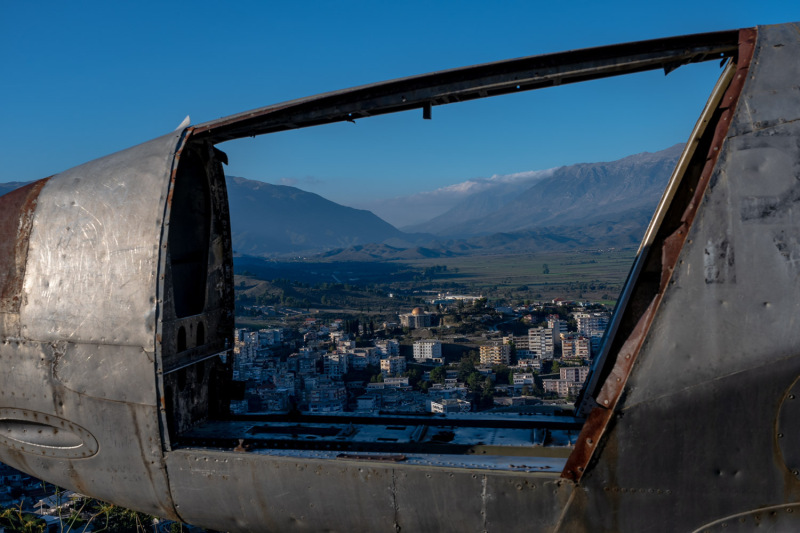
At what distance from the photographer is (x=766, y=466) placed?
4160mm

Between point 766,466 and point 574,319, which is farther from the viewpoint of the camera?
point 574,319

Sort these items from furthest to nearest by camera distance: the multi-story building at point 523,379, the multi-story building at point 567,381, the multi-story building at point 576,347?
the multi-story building at point 576,347 < the multi-story building at point 523,379 < the multi-story building at point 567,381

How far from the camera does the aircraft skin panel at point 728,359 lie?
4.13 m

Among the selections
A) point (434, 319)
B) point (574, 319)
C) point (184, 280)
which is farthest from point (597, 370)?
point (434, 319)

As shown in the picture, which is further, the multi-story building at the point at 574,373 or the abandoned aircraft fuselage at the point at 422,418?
Result: the multi-story building at the point at 574,373

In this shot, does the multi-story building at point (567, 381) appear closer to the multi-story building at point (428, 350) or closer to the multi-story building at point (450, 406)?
the multi-story building at point (450, 406)

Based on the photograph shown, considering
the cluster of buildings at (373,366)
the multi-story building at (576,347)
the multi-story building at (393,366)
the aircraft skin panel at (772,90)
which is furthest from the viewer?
the multi-story building at (576,347)

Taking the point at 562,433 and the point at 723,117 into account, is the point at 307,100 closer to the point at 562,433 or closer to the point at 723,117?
the point at 723,117

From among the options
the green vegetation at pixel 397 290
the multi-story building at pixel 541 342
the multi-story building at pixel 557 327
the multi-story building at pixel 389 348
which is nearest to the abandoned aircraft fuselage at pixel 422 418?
the multi-story building at pixel 389 348

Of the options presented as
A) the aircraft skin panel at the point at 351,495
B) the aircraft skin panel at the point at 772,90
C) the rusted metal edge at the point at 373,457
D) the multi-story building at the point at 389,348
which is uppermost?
the aircraft skin panel at the point at 772,90

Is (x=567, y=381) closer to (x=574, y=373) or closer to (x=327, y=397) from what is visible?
(x=574, y=373)

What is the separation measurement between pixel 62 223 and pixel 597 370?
4.92 metres

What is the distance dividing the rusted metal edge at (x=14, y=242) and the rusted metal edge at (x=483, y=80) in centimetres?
175

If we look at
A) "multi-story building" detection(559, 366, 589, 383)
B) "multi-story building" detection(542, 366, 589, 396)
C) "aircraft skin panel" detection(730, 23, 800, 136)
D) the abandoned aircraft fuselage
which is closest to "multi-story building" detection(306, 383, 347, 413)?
"multi-story building" detection(542, 366, 589, 396)
